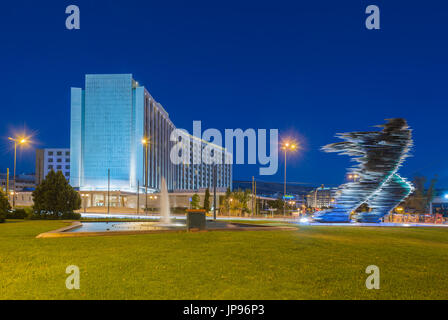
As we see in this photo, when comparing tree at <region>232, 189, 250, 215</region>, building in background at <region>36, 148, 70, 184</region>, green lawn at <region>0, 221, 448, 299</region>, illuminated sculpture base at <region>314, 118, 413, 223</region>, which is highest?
building in background at <region>36, 148, 70, 184</region>

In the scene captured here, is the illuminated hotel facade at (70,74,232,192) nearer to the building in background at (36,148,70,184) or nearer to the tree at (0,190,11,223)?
the building in background at (36,148,70,184)

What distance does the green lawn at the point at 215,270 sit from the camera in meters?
4.85

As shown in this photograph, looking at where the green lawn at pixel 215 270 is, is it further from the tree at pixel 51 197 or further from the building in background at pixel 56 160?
the building in background at pixel 56 160

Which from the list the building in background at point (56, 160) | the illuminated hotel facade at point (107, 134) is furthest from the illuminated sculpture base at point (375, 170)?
the building in background at point (56, 160)

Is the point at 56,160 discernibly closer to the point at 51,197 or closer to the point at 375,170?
the point at 51,197

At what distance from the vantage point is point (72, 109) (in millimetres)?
73188

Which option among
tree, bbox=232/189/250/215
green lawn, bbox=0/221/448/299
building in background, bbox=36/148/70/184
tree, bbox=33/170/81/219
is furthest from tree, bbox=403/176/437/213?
building in background, bbox=36/148/70/184

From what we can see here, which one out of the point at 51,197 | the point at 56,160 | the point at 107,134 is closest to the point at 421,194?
the point at 51,197

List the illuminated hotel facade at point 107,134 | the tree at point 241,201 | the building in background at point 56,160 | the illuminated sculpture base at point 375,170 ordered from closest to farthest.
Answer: the illuminated sculpture base at point 375,170 < the tree at point 241,201 < the illuminated hotel facade at point 107,134 < the building in background at point 56,160

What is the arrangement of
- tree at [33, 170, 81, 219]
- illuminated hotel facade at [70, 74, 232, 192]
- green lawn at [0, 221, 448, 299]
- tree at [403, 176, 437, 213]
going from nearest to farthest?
green lawn at [0, 221, 448, 299]
tree at [33, 170, 81, 219]
tree at [403, 176, 437, 213]
illuminated hotel facade at [70, 74, 232, 192]

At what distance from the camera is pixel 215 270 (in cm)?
614

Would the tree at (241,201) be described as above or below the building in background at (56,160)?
below

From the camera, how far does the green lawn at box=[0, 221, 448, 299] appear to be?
15.9 ft
